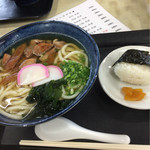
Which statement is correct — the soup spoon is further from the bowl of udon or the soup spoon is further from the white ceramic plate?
the white ceramic plate

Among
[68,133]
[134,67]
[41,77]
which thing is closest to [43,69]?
[41,77]

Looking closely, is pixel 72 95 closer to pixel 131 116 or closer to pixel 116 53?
pixel 131 116

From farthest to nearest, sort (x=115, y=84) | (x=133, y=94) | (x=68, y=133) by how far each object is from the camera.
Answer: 1. (x=115, y=84)
2. (x=133, y=94)
3. (x=68, y=133)

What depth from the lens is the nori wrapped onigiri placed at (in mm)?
1178

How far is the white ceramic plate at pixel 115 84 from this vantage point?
1.08m

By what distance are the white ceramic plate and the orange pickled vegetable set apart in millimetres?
22

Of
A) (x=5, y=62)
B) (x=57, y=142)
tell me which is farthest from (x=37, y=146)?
(x=5, y=62)

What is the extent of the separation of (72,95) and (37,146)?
0.40 m

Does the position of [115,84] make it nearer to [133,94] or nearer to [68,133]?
[133,94]

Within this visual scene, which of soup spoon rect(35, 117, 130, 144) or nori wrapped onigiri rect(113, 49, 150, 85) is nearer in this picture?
soup spoon rect(35, 117, 130, 144)

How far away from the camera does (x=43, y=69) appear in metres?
1.28

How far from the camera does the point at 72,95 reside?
3.63ft

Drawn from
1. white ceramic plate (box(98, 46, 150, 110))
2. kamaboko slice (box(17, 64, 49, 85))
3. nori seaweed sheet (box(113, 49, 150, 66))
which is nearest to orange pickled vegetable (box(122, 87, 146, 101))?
white ceramic plate (box(98, 46, 150, 110))

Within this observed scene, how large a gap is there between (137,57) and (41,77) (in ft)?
2.44
